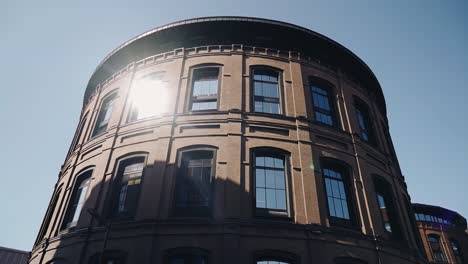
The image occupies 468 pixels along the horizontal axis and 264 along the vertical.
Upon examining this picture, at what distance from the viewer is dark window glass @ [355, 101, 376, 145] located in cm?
1405

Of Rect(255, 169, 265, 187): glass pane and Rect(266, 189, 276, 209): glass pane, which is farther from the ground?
Rect(255, 169, 265, 187): glass pane

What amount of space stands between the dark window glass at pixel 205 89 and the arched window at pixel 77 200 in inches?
227

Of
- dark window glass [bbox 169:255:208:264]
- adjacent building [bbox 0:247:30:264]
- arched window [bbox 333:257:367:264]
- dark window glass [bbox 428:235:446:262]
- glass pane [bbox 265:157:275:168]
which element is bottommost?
dark window glass [bbox 169:255:208:264]

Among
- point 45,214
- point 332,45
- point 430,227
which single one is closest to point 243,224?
point 332,45

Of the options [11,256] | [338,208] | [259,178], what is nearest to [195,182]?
[259,178]

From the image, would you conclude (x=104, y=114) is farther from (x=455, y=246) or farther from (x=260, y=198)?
(x=455, y=246)

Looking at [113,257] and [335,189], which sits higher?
[335,189]

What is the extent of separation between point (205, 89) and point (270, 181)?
5.16 metres

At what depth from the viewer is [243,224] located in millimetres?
8562

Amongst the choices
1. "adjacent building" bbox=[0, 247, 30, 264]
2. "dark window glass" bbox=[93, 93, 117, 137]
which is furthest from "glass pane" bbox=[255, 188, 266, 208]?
"adjacent building" bbox=[0, 247, 30, 264]

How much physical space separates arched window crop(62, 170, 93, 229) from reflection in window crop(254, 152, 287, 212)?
7.25 meters

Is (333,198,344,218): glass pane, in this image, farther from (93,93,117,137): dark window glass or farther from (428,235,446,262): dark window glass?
(428,235,446,262): dark window glass

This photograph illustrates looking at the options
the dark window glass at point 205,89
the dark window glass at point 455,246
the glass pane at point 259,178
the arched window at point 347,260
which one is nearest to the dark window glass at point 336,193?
the arched window at point 347,260

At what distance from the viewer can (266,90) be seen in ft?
40.5
